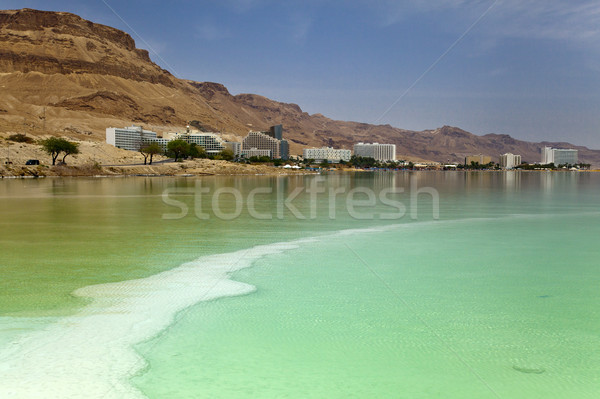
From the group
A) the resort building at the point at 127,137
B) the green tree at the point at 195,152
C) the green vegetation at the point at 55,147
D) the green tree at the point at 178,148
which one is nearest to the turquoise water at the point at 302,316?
the green vegetation at the point at 55,147

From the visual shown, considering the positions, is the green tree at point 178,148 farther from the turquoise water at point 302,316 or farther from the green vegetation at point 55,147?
the turquoise water at point 302,316

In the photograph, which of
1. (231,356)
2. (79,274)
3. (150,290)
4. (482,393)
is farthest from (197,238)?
(482,393)

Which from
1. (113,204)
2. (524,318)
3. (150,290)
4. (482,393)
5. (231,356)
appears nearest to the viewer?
(482,393)

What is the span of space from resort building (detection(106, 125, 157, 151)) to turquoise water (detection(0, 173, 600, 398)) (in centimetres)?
15092

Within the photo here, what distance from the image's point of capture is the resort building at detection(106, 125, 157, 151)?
6216 inches

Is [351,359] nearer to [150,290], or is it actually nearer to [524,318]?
[524,318]

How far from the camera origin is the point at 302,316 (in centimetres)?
796

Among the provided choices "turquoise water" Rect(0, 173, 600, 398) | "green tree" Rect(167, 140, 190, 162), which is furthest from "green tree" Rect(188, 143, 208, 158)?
"turquoise water" Rect(0, 173, 600, 398)

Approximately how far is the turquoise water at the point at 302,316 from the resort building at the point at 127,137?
151 metres

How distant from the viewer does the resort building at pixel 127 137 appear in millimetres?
157875

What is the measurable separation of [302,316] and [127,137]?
171024mm

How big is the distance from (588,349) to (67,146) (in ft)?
311

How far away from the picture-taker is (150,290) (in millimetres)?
9359

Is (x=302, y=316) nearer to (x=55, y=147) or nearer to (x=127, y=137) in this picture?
(x=55, y=147)
